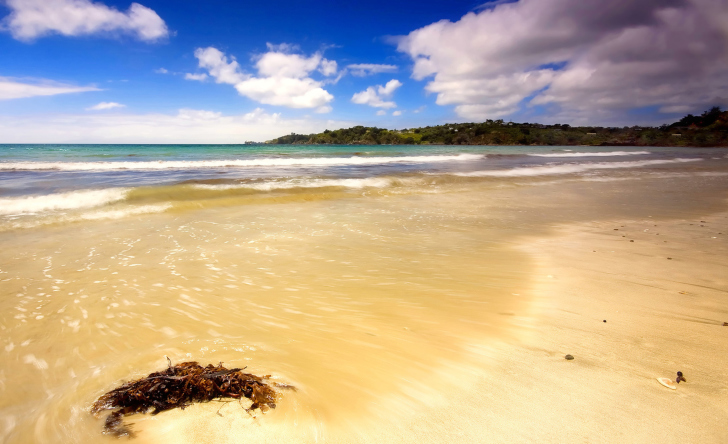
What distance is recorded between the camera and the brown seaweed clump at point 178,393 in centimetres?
196

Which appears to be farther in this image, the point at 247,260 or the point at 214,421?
the point at 247,260

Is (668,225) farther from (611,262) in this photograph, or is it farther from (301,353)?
(301,353)

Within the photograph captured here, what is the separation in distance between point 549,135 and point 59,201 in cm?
9950

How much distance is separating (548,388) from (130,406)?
99.4 inches

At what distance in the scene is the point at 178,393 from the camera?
2.00 metres

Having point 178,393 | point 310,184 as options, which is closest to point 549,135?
point 310,184

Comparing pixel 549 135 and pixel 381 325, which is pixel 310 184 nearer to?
pixel 381 325

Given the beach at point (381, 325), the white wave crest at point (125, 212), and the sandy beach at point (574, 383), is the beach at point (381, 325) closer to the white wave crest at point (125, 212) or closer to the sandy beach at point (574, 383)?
the sandy beach at point (574, 383)

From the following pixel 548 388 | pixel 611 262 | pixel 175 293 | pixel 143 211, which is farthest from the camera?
pixel 143 211

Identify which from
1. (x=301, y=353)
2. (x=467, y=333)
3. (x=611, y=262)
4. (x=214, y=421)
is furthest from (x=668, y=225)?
(x=214, y=421)

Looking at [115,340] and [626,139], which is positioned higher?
[626,139]

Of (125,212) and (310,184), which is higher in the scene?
(310,184)

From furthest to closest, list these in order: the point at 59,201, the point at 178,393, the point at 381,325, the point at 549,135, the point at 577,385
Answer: the point at 549,135, the point at 59,201, the point at 381,325, the point at 577,385, the point at 178,393

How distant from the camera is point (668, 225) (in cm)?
690
